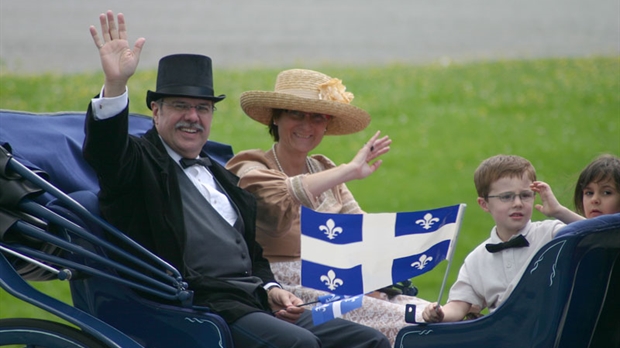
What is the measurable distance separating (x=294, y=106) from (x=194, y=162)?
60 centimetres

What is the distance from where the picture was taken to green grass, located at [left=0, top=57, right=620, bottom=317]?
8922 millimetres

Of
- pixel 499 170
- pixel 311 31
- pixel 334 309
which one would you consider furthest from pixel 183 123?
pixel 311 31

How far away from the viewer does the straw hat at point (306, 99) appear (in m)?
4.28

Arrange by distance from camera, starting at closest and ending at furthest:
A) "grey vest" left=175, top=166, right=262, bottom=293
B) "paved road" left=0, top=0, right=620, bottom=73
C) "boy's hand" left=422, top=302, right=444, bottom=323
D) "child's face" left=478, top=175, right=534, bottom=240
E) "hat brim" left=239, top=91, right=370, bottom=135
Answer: "boy's hand" left=422, top=302, right=444, bottom=323 → "child's face" left=478, top=175, right=534, bottom=240 → "grey vest" left=175, top=166, right=262, bottom=293 → "hat brim" left=239, top=91, right=370, bottom=135 → "paved road" left=0, top=0, right=620, bottom=73

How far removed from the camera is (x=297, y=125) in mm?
4344

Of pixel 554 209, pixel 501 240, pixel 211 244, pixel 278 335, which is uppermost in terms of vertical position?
pixel 554 209

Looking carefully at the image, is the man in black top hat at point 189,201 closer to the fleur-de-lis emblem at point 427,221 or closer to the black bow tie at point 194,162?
the black bow tie at point 194,162

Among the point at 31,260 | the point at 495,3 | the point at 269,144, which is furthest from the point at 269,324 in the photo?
the point at 495,3

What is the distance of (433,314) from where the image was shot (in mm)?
3312

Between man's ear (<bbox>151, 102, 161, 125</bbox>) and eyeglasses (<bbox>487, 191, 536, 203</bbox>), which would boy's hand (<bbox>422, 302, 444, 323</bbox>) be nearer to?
eyeglasses (<bbox>487, 191, 536, 203</bbox>)

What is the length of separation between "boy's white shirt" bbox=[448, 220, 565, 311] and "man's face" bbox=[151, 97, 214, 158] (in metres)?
1.14

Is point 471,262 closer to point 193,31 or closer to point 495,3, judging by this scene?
point 193,31

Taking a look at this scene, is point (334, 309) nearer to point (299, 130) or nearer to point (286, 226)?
point (286, 226)

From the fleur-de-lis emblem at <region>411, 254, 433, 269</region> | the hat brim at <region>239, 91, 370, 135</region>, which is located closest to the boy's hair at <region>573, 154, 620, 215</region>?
the fleur-de-lis emblem at <region>411, 254, 433, 269</region>
